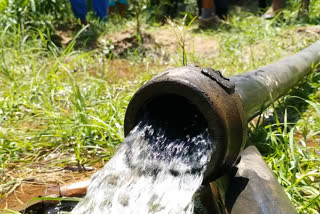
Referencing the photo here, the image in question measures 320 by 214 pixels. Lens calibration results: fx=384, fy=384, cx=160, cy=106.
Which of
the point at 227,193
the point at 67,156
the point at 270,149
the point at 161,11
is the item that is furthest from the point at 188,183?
the point at 161,11

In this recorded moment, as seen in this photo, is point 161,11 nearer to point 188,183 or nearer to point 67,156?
point 67,156

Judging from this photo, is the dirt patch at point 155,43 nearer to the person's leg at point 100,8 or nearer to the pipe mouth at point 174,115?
the person's leg at point 100,8

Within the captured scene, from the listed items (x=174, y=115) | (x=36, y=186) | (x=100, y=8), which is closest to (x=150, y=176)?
(x=174, y=115)

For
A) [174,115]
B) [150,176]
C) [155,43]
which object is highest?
[174,115]

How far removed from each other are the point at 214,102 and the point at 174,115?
440mm

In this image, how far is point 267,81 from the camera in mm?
2072

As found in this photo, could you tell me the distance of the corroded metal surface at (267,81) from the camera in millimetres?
1800

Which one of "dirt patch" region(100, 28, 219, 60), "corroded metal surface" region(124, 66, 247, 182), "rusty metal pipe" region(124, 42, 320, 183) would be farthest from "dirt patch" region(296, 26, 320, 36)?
"corroded metal surface" region(124, 66, 247, 182)

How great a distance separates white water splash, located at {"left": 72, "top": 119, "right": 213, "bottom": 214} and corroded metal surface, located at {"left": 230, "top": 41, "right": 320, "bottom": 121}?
0.32m

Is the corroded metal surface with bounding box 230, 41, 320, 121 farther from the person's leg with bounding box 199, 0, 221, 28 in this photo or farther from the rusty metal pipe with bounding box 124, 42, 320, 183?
the person's leg with bounding box 199, 0, 221, 28

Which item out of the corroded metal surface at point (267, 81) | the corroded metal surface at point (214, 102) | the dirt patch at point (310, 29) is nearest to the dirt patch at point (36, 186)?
the corroded metal surface at point (214, 102)

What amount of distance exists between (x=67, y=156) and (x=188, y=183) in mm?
1133

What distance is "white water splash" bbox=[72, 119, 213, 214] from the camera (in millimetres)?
1480

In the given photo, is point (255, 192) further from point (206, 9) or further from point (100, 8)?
point (100, 8)
